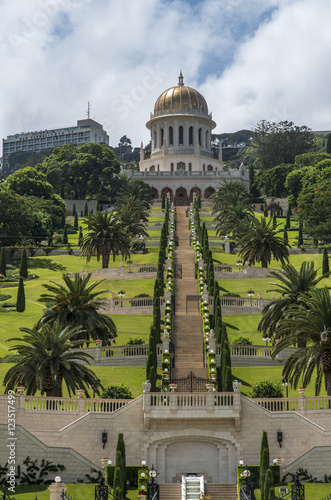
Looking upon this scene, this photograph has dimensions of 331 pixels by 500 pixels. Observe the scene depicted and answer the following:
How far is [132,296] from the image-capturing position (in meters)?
60.8

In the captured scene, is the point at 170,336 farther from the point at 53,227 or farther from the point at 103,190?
the point at 103,190

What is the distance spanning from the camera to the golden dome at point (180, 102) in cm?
14588

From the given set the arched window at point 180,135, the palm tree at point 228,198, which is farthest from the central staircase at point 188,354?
the arched window at point 180,135

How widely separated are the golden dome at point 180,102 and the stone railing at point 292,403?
4456 inches

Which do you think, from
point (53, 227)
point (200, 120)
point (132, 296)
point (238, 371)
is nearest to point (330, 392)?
point (238, 371)

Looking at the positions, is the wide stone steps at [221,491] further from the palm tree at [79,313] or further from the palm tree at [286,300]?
the palm tree at [79,313]

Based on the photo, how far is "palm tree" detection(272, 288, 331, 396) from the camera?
37906mm

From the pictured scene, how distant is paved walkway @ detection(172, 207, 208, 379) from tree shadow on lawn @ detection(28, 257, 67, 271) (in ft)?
40.6

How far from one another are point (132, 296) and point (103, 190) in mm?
69955

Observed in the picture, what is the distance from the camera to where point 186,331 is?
5084 centimetres

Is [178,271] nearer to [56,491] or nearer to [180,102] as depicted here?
[56,491]

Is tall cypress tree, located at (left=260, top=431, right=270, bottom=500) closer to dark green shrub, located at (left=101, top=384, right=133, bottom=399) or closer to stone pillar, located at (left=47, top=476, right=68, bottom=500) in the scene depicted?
dark green shrub, located at (left=101, top=384, right=133, bottom=399)

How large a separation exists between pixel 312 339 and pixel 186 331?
13.4 m

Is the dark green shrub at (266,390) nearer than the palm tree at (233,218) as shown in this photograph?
Yes
